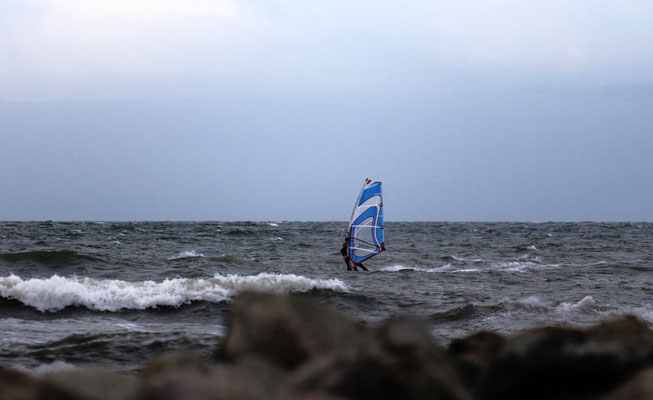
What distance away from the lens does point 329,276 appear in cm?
1762

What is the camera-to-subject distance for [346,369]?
3297mm

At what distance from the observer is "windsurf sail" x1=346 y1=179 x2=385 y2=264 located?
65.3 feet

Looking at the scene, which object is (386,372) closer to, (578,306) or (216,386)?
(216,386)

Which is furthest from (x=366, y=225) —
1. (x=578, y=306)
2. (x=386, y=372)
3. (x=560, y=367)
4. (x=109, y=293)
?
(x=386, y=372)

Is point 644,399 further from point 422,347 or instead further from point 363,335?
point 363,335

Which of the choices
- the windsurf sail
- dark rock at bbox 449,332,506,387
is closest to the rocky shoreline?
dark rock at bbox 449,332,506,387

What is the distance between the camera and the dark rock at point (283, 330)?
380 cm

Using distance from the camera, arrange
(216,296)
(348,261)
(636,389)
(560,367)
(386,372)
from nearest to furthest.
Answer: (636,389)
(386,372)
(560,367)
(216,296)
(348,261)

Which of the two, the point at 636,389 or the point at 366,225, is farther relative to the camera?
the point at 366,225

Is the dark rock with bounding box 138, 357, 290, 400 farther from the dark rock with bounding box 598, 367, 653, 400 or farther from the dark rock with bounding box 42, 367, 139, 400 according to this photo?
the dark rock with bounding box 598, 367, 653, 400

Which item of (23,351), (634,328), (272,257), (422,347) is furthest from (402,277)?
(422,347)

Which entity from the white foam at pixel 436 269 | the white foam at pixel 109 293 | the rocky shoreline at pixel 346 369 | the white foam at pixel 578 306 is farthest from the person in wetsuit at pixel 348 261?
the rocky shoreline at pixel 346 369

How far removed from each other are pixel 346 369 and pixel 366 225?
16958mm

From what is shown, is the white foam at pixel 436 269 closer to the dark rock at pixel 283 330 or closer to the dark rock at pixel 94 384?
the dark rock at pixel 283 330
